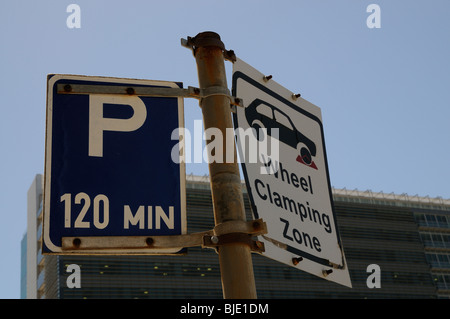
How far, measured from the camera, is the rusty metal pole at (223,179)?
Result: 3660mm

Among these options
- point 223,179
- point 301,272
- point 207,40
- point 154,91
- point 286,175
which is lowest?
point 223,179

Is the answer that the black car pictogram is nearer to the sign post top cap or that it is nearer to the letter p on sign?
the sign post top cap

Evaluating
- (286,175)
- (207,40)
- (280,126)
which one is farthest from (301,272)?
(207,40)

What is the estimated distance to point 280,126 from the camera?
15.2 ft

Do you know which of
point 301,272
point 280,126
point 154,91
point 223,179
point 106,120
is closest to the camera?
point 223,179

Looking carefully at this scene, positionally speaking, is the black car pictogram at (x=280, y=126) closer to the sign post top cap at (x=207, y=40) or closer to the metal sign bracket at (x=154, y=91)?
the metal sign bracket at (x=154, y=91)

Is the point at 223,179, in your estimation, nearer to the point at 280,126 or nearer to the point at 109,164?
the point at 109,164

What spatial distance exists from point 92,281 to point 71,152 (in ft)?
255

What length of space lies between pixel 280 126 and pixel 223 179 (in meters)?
0.84

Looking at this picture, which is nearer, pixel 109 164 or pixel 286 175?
pixel 109 164

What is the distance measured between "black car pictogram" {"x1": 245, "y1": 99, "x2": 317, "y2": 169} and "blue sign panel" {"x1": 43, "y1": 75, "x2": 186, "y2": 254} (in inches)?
18.9

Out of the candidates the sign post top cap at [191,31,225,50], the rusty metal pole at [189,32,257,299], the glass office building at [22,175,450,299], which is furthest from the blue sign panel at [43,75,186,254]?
the glass office building at [22,175,450,299]

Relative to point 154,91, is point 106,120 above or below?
below
